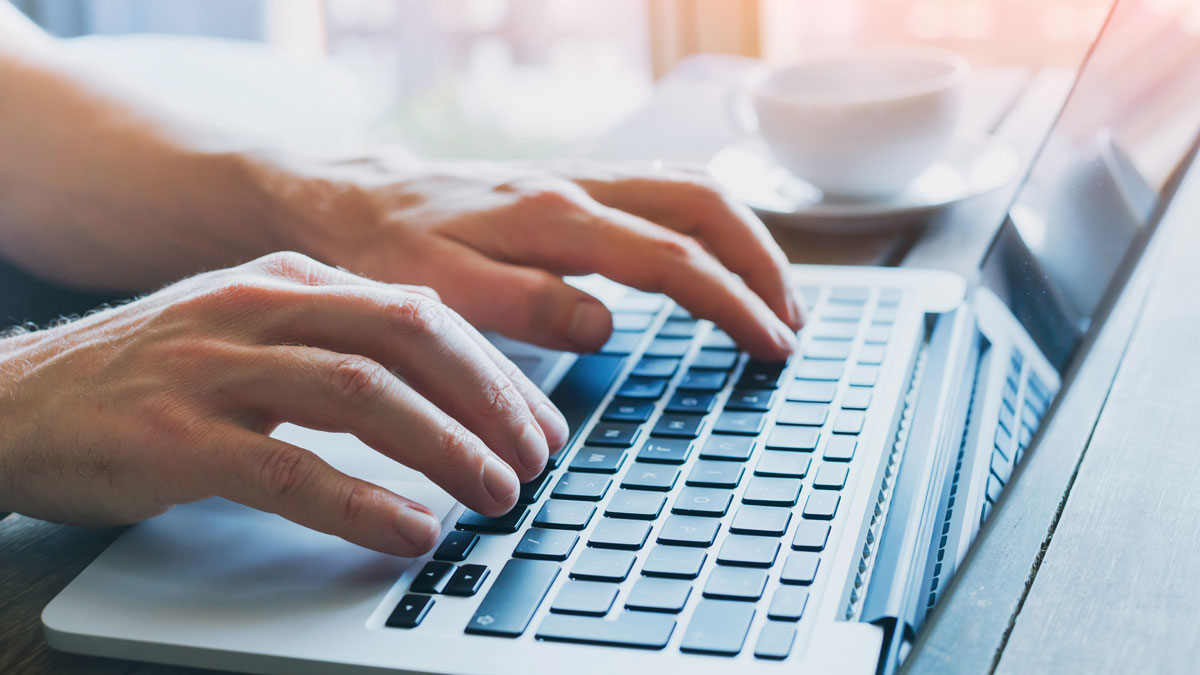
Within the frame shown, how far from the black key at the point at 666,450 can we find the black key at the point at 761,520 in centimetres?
6

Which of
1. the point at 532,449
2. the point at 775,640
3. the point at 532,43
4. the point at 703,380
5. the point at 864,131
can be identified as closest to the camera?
the point at 775,640

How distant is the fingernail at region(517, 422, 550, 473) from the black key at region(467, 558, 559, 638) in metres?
0.06

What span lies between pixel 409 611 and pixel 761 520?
0.14 metres

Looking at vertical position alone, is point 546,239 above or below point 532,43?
above

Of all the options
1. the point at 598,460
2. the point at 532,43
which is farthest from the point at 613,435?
the point at 532,43

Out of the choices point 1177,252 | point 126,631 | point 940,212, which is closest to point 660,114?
point 940,212

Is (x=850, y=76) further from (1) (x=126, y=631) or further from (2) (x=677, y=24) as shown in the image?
(2) (x=677, y=24)

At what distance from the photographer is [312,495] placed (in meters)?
0.43

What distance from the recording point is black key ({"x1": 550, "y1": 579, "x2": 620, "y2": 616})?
0.39 m

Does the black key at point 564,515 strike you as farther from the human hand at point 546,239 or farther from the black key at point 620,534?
the human hand at point 546,239

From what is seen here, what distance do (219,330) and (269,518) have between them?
3.3 inches

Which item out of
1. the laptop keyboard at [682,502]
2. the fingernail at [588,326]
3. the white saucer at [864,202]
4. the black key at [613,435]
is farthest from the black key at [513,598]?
the white saucer at [864,202]

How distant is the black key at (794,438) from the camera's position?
50 centimetres

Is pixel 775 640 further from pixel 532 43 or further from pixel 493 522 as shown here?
pixel 532 43
